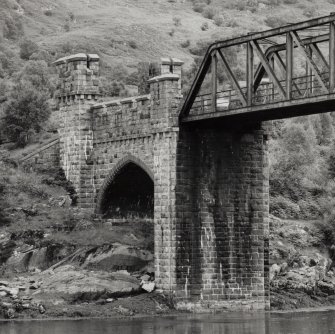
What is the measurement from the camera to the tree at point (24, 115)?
93.1m

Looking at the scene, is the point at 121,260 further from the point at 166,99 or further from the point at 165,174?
the point at 166,99

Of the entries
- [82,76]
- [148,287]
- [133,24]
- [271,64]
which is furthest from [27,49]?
[271,64]

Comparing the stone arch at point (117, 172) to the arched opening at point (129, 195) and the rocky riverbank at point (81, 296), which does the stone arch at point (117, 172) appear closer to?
the arched opening at point (129, 195)

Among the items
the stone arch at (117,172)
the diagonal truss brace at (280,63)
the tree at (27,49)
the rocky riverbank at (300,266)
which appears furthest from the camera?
the tree at (27,49)

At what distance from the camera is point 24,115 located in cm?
9325

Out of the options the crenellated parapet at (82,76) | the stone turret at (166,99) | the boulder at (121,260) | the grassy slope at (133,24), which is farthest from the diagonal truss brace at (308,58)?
the grassy slope at (133,24)

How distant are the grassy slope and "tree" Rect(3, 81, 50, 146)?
35.8 metres

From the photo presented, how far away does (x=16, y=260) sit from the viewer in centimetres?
7938

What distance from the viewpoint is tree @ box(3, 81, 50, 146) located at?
9306cm

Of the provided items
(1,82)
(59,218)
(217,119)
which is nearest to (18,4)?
(1,82)

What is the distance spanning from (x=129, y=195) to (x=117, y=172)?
1.68 m

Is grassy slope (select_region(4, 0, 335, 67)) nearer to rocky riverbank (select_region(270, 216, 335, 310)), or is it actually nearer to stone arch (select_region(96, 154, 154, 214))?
rocky riverbank (select_region(270, 216, 335, 310))

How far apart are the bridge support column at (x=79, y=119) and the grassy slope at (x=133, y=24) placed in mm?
44530

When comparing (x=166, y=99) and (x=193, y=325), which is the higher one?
(x=166, y=99)
